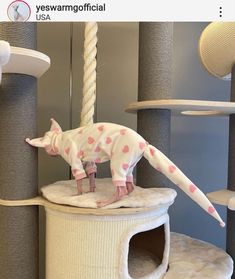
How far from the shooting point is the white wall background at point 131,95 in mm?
1806

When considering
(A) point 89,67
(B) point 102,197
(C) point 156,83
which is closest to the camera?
(B) point 102,197

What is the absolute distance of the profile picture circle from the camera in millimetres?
1051

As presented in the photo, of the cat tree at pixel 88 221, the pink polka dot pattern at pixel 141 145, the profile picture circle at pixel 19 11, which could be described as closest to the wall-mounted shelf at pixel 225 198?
the cat tree at pixel 88 221

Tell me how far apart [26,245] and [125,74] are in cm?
105

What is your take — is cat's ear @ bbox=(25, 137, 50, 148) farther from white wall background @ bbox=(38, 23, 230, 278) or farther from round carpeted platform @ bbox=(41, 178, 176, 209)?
white wall background @ bbox=(38, 23, 230, 278)

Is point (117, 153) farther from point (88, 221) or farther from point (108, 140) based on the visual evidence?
point (88, 221)

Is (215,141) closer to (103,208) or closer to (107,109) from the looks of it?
(107,109)

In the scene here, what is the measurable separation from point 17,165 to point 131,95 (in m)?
0.88

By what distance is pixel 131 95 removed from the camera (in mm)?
1865

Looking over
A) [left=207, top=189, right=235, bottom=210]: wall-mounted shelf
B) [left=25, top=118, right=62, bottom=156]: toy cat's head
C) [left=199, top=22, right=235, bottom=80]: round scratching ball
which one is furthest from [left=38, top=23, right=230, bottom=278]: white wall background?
[left=25, top=118, right=62, bottom=156]: toy cat's head

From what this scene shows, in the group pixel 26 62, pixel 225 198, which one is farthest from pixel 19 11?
pixel 225 198

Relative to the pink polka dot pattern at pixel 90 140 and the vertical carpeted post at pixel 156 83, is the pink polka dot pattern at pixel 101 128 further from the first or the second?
the vertical carpeted post at pixel 156 83

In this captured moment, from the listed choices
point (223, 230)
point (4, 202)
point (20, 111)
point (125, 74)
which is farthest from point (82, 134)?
point (223, 230)

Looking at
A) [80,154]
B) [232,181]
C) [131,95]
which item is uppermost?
[131,95]
